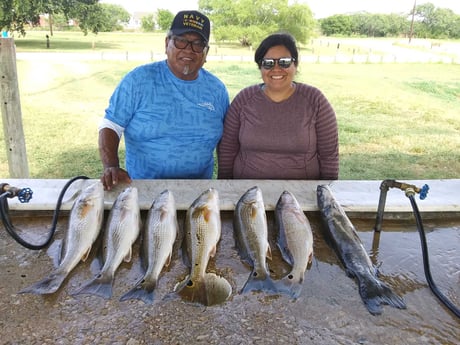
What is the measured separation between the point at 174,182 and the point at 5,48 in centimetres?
308

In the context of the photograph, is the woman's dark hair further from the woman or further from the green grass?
the green grass

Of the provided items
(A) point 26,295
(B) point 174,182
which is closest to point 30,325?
(A) point 26,295

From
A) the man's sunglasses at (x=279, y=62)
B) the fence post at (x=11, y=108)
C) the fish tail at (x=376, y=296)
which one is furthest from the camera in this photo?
the fence post at (x=11, y=108)

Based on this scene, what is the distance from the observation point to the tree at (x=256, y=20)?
4291 cm

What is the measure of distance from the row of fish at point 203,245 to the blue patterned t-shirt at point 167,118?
2.87 ft

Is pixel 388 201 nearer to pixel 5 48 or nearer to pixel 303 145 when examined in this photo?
pixel 303 145

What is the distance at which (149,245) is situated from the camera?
7.61ft

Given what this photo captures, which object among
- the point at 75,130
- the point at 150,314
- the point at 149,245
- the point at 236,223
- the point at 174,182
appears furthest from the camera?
the point at 75,130

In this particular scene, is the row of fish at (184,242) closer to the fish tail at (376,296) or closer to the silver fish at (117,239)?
the silver fish at (117,239)

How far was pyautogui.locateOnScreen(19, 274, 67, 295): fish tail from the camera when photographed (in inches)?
78.6

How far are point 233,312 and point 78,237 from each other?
101cm

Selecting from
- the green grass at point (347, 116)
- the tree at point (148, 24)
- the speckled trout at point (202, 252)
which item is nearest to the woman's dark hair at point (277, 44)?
the speckled trout at point (202, 252)

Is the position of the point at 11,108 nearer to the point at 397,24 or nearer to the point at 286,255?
the point at 286,255

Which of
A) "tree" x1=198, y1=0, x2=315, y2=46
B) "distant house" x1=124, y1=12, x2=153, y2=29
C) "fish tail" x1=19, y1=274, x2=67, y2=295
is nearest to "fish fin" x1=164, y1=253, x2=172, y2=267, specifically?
"fish tail" x1=19, y1=274, x2=67, y2=295
